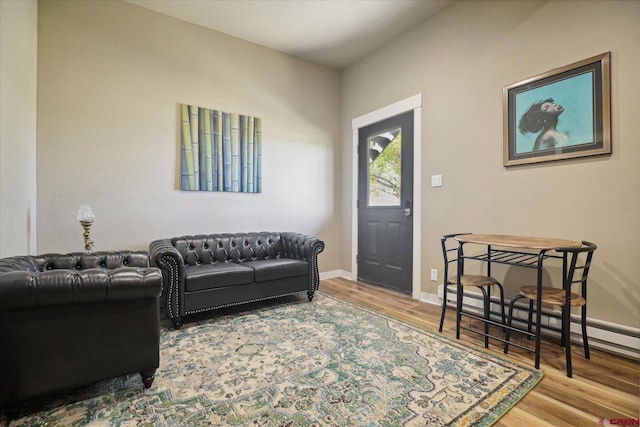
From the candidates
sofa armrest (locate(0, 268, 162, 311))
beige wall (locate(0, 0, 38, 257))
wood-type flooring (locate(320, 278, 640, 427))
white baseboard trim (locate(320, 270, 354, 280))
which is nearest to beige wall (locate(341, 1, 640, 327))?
wood-type flooring (locate(320, 278, 640, 427))

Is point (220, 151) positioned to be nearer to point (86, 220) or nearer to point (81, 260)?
point (86, 220)

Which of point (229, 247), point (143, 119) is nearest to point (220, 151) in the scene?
point (143, 119)

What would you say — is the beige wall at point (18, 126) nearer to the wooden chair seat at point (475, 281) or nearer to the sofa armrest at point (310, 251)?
the sofa armrest at point (310, 251)

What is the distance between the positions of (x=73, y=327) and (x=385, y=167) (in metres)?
3.49

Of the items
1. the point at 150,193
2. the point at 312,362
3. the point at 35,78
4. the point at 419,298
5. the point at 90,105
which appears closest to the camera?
the point at 312,362

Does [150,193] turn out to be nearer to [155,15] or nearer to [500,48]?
[155,15]

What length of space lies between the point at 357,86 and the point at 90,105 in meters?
3.28

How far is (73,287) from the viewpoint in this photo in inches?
58.4

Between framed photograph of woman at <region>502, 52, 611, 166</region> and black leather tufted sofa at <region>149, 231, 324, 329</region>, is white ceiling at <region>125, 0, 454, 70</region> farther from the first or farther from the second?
black leather tufted sofa at <region>149, 231, 324, 329</region>

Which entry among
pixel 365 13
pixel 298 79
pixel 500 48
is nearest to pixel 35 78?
pixel 298 79

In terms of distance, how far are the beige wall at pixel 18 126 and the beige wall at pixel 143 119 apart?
0.62ft

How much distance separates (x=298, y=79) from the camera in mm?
4359

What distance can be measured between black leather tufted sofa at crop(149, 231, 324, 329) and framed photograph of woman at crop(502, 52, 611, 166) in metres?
2.22

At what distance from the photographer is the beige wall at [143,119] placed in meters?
2.85
